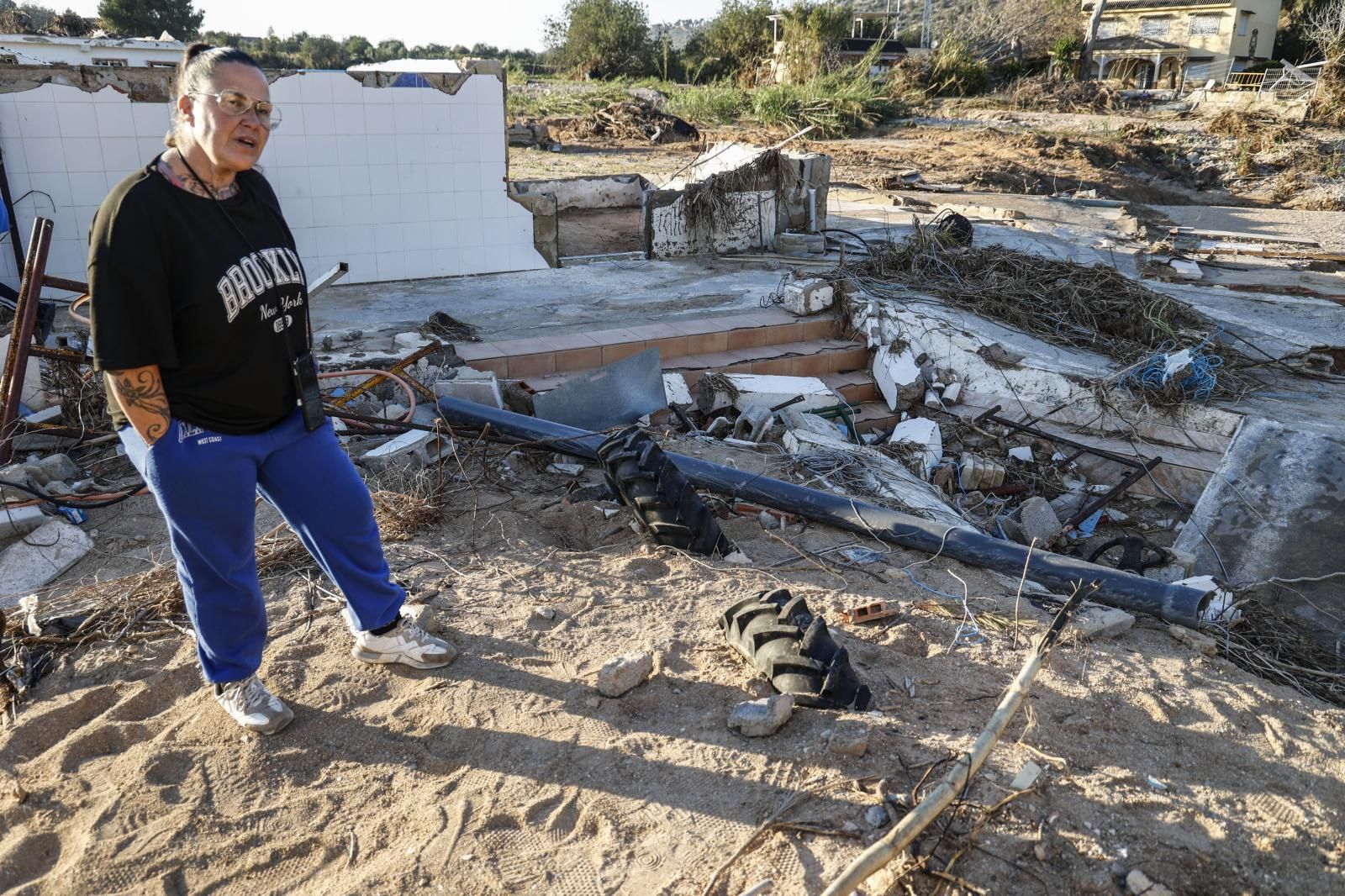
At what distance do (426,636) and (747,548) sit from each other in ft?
4.89

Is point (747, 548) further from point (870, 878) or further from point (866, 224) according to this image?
point (866, 224)

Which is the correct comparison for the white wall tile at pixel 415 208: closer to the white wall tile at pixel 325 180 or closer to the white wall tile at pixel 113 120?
the white wall tile at pixel 325 180

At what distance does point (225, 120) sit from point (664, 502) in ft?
6.87

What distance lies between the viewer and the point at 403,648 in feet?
9.37

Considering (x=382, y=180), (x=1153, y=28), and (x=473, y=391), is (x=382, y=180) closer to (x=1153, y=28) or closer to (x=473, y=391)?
(x=473, y=391)

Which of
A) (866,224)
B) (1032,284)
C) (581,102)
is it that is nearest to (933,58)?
(581,102)

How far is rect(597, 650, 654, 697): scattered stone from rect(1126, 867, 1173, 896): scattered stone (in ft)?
4.57

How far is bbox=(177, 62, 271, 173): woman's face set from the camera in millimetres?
2145

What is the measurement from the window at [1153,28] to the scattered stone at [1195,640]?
46533 millimetres

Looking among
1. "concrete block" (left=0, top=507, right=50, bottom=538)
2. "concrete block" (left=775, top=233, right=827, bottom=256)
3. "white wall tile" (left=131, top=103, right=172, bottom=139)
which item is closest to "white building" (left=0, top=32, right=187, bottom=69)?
"white wall tile" (left=131, top=103, right=172, bottom=139)

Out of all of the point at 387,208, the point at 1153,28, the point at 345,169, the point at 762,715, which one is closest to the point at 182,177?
the point at 762,715

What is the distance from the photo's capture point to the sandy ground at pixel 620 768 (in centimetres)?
215

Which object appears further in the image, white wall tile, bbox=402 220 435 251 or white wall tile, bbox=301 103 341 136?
white wall tile, bbox=402 220 435 251

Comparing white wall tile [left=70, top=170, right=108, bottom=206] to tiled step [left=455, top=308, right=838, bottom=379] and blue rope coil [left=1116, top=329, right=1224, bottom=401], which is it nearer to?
tiled step [left=455, top=308, right=838, bottom=379]
